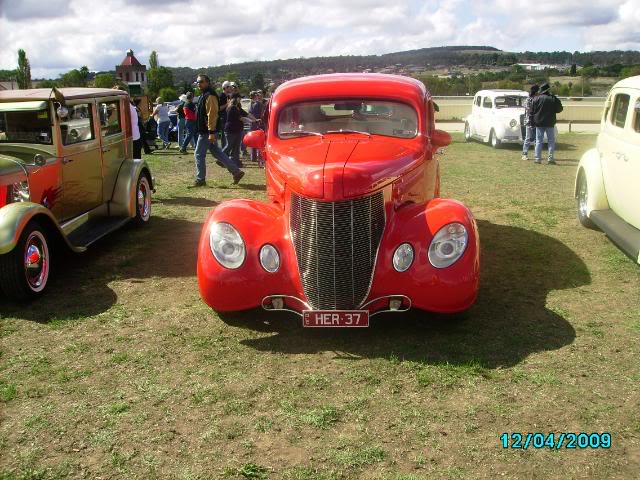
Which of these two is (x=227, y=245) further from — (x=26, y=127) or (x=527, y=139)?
(x=527, y=139)

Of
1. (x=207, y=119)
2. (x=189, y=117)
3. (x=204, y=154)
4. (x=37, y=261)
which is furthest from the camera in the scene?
(x=189, y=117)

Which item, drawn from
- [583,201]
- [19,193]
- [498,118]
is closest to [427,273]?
[19,193]

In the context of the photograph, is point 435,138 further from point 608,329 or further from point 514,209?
point 514,209

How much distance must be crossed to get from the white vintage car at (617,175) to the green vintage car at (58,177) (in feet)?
18.3

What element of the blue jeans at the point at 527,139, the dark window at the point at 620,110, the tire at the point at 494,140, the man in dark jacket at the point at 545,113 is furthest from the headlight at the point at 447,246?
the tire at the point at 494,140

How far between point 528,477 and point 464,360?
52.2 inches

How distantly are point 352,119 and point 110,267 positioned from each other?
3100 mm

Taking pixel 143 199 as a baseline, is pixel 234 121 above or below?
above

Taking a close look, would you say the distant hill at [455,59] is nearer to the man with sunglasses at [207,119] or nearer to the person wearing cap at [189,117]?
the person wearing cap at [189,117]

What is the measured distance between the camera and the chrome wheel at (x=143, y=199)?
8.51 metres

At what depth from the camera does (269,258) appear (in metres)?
4.76

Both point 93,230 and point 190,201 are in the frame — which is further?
point 190,201

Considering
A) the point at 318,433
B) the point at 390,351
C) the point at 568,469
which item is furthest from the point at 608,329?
the point at 318,433

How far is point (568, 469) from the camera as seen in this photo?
3090mm
